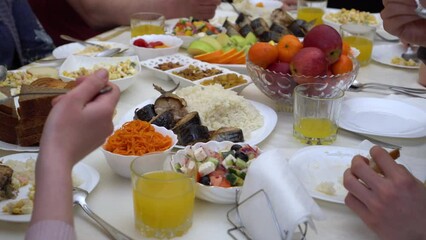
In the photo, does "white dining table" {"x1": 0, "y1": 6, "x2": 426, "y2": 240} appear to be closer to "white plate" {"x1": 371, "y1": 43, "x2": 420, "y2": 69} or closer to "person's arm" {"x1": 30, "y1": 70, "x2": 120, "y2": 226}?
"person's arm" {"x1": 30, "y1": 70, "x2": 120, "y2": 226}

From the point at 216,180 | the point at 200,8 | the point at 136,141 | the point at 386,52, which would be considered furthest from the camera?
the point at 200,8

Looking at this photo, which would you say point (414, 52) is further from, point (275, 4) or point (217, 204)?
point (217, 204)

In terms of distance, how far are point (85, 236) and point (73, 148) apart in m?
0.27

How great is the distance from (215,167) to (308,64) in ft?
1.61

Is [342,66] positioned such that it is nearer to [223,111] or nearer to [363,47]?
[223,111]

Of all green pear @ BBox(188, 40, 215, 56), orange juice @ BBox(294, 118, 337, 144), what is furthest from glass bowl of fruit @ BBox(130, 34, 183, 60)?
orange juice @ BBox(294, 118, 337, 144)

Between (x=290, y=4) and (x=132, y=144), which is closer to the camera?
(x=132, y=144)

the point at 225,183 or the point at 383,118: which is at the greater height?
the point at 225,183

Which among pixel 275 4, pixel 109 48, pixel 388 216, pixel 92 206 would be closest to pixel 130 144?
pixel 92 206

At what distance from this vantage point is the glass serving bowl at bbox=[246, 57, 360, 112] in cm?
144

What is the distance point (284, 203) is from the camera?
2.92 feet

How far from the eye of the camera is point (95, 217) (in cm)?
99

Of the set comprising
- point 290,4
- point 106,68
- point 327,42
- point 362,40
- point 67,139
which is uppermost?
point 67,139

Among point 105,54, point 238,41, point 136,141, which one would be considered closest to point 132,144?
point 136,141
